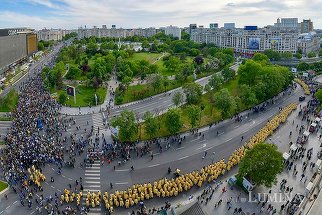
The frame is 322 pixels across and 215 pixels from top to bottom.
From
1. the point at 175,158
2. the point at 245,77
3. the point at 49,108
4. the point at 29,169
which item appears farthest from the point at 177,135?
the point at 245,77

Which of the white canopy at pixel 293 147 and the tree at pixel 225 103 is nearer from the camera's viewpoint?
the white canopy at pixel 293 147

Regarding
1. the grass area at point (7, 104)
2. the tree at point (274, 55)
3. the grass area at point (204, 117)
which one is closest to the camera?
the grass area at point (204, 117)

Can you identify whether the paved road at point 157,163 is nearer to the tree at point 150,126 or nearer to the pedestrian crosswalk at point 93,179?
the pedestrian crosswalk at point 93,179

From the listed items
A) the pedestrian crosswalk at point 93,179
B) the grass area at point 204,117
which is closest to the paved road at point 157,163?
the pedestrian crosswalk at point 93,179

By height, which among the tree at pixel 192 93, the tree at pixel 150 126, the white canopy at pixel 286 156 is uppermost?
the tree at pixel 192 93

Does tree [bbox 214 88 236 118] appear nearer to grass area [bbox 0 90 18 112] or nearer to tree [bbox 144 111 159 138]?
tree [bbox 144 111 159 138]

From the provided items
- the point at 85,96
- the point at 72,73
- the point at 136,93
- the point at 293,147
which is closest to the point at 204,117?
the point at 293,147
